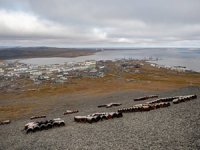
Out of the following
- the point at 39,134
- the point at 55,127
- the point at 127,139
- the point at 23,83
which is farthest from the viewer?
the point at 23,83

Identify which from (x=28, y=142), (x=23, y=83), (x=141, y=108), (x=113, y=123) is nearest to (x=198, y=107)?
(x=141, y=108)

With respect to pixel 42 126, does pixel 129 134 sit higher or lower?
higher

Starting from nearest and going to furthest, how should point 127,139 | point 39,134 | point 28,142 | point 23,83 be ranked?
point 127,139, point 28,142, point 39,134, point 23,83

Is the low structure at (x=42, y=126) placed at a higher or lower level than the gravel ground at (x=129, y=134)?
lower

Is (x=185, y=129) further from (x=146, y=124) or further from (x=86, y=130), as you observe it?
(x=86, y=130)

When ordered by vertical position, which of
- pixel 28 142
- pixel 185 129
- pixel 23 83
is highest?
pixel 185 129

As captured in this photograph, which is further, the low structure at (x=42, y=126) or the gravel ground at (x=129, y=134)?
the low structure at (x=42, y=126)

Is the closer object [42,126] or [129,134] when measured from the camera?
[129,134]

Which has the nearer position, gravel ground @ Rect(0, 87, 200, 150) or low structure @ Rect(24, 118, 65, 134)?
gravel ground @ Rect(0, 87, 200, 150)
